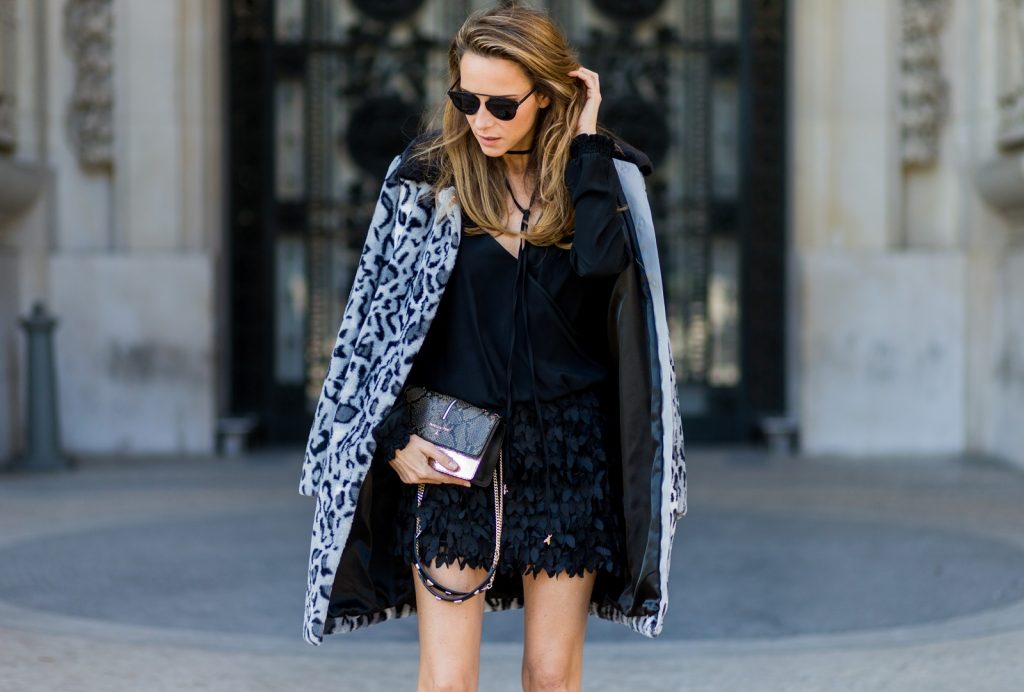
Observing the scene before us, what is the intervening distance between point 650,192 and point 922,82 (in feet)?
7.25

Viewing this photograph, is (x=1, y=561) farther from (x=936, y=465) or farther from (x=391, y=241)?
(x=936, y=465)

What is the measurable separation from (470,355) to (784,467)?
7656mm

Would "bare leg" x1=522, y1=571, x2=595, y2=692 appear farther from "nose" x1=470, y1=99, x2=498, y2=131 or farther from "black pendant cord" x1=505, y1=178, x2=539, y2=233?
"nose" x1=470, y1=99, x2=498, y2=131

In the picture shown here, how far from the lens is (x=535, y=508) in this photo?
2.95 meters

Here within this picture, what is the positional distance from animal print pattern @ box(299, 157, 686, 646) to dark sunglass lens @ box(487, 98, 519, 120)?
0.20m

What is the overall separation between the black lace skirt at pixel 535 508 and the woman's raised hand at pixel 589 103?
55 centimetres

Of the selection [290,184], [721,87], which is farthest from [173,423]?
[721,87]

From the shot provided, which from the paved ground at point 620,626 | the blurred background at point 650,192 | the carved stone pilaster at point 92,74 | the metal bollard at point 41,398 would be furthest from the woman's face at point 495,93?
the carved stone pilaster at point 92,74

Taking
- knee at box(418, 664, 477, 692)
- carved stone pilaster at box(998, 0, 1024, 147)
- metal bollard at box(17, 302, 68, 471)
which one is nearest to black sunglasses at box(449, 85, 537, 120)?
knee at box(418, 664, 477, 692)

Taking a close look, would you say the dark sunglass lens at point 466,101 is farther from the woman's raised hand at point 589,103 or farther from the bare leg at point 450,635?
the bare leg at point 450,635

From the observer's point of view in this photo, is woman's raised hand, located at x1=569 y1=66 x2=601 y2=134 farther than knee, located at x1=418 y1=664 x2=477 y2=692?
Yes

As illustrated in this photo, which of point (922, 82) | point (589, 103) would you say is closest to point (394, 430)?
point (589, 103)

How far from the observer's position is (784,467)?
10.3 metres

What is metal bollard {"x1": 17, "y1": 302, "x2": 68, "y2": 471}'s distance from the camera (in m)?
10.1
